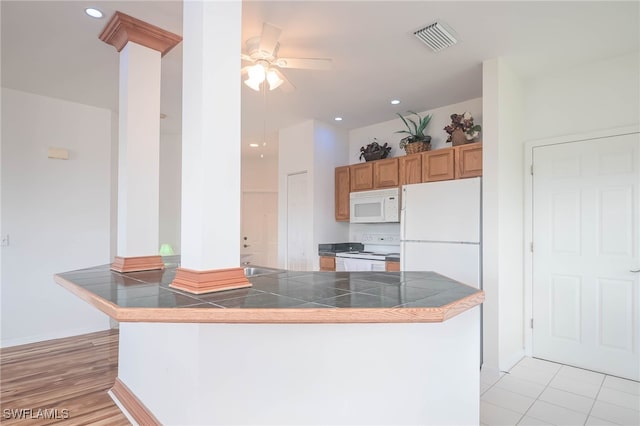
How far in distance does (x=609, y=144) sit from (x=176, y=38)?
360 centimetres

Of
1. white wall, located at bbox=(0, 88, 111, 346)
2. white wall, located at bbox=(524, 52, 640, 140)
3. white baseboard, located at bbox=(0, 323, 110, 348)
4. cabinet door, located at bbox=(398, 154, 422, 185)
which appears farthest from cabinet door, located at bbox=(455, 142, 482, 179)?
white baseboard, located at bbox=(0, 323, 110, 348)

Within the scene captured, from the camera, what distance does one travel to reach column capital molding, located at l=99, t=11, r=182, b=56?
7.27 ft

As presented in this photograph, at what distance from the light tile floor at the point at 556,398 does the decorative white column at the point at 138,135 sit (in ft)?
8.33

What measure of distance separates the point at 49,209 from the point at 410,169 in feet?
13.4

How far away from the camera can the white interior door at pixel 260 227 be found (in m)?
7.16

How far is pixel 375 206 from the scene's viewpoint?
13.8ft

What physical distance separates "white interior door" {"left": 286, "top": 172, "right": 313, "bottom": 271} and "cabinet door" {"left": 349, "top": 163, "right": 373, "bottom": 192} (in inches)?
26.0

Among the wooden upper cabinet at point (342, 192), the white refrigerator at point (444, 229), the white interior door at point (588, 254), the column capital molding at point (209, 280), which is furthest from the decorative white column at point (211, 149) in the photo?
the wooden upper cabinet at point (342, 192)

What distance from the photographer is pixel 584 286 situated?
2996 millimetres

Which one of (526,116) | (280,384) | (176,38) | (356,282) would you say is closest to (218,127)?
(356,282)

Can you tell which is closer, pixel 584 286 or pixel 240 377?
pixel 240 377

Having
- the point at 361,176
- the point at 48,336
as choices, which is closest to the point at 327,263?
the point at 361,176

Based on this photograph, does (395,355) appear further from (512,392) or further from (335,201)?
(335,201)

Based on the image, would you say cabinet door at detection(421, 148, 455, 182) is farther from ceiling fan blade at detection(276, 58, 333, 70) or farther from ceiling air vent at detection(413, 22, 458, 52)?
ceiling fan blade at detection(276, 58, 333, 70)
